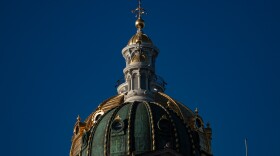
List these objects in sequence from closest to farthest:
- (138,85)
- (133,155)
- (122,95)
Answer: (133,155) → (138,85) → (122,95)

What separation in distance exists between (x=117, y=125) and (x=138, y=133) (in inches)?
96.1

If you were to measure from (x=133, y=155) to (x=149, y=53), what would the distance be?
4624 centimetres

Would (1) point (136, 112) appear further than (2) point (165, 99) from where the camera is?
No

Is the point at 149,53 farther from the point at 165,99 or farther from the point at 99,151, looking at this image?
the point at 99,151

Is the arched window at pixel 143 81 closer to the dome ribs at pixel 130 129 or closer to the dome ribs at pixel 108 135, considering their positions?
the dome ribs at pixel 130 129

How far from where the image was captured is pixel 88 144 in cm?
13750

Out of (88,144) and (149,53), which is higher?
(149,53)

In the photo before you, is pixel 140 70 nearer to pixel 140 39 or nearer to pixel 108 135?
pixel 108 135

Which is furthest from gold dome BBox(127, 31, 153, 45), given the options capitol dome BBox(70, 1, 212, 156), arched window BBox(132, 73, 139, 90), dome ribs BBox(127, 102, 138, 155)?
dome ribs BBox(127, 102, 138, 155)

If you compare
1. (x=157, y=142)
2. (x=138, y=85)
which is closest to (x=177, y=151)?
(x=157, y=142)

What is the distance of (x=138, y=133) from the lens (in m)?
136

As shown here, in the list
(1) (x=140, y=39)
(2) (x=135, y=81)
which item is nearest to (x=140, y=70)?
(2) (x=135, y=81)

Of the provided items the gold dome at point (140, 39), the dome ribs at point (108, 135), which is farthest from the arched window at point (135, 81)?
the gold dome at point (140, 39)

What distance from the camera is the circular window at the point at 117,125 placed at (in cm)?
13662
